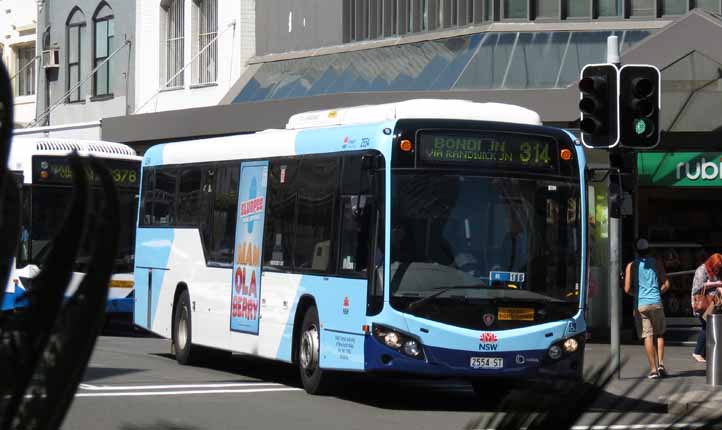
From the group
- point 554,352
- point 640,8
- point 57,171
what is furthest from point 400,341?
point 640,8

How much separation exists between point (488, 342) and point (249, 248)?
3.83m

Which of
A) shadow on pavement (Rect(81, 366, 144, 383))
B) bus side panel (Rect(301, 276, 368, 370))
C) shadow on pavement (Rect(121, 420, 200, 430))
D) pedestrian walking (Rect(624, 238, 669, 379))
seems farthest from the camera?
pedestrian walking (Rect(624, 238, 669, 379))

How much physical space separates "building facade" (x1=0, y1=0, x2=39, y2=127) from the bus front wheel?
26506mm

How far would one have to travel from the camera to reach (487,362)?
13836 mm

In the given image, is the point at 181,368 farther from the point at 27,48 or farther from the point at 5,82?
the point at 27,48

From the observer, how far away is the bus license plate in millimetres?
13812

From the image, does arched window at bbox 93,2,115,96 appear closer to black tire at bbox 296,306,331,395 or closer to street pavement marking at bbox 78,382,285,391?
street pavement marking at bbox 78,382,285,391

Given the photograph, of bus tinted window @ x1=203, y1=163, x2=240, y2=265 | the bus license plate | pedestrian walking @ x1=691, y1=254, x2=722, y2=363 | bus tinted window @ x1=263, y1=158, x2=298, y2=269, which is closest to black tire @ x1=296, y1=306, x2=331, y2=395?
bus tinted window @ x1=263, y1=158, x2=298, y2=269

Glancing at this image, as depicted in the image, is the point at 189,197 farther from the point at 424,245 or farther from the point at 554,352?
the point at 554,352

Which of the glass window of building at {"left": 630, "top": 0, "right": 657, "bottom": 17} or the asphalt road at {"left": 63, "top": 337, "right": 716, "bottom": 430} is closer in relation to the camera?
the asphalt road at {"left": 63, "top": 337, "right": 716, "bottom": 430}

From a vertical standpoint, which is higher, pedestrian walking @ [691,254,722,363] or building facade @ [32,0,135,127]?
building facade @ [32,0,135,127]

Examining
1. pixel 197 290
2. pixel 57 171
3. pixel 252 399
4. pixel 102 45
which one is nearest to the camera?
pixel 252 399

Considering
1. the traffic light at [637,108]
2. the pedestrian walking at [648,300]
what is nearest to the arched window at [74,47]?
the pedestrian walking at [648,300]

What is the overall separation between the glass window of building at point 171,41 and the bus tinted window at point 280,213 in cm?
2083
